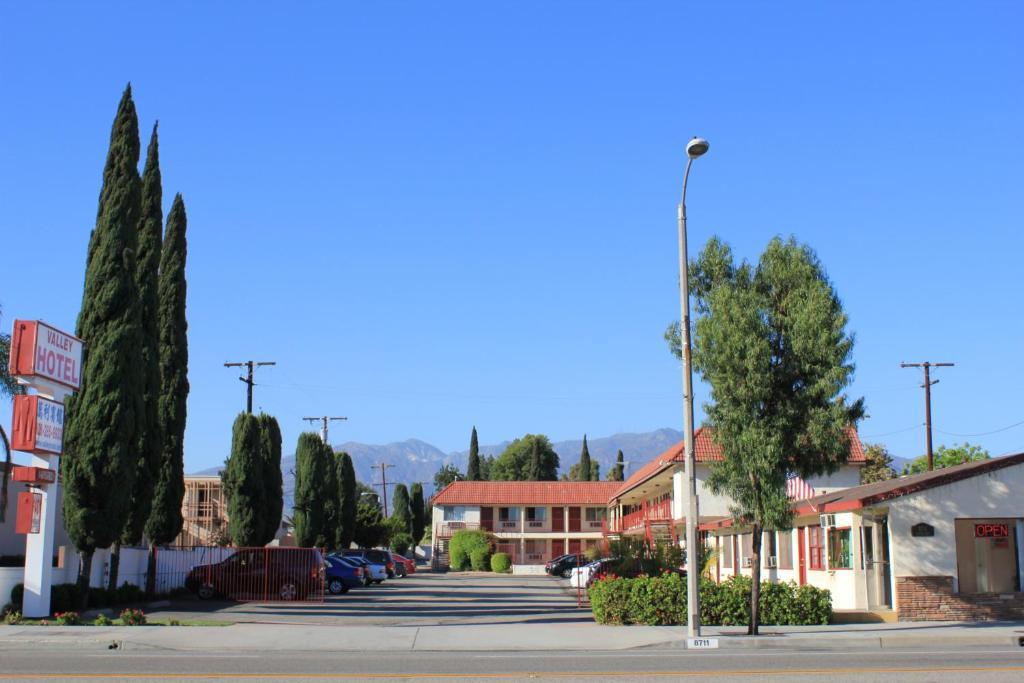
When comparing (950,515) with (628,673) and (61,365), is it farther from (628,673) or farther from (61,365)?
(61,365)

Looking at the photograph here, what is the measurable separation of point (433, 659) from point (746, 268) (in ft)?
35.8

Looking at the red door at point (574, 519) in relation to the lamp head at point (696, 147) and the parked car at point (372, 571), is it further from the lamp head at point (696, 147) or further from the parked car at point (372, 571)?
the lamp head at point (696, 147)

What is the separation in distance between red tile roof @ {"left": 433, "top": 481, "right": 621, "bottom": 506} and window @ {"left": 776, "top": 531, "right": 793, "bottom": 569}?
154 ft

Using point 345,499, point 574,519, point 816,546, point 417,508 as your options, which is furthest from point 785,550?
point 417,508

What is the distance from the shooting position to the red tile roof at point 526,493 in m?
80.9

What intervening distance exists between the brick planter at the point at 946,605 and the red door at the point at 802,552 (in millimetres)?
7321

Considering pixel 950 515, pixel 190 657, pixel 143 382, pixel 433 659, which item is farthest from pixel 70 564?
pixel 950 515

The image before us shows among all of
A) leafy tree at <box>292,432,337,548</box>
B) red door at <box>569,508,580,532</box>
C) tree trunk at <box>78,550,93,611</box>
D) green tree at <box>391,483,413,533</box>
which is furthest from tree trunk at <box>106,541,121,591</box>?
green tree at <box>391,483,413,533</box>

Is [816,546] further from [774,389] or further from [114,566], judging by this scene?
[114,566]

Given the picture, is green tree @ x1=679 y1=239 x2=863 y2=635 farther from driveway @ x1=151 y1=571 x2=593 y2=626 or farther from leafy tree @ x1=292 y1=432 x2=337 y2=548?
leafy tree @ x1=292 y1=432 x2=337 y2=548

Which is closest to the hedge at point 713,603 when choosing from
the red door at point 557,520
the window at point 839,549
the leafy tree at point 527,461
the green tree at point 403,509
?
the window at point 839,549

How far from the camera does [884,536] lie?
2445 cm

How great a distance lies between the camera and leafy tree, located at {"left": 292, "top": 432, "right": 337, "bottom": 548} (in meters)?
53.9

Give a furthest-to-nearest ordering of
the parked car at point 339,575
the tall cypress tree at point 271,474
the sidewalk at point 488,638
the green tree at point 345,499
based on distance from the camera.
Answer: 1. the green tree at point 345,499
2. the tall cypress tree at point 271,474
3. the parked car at point 339,575
4. the sidewalk at point 488,638
